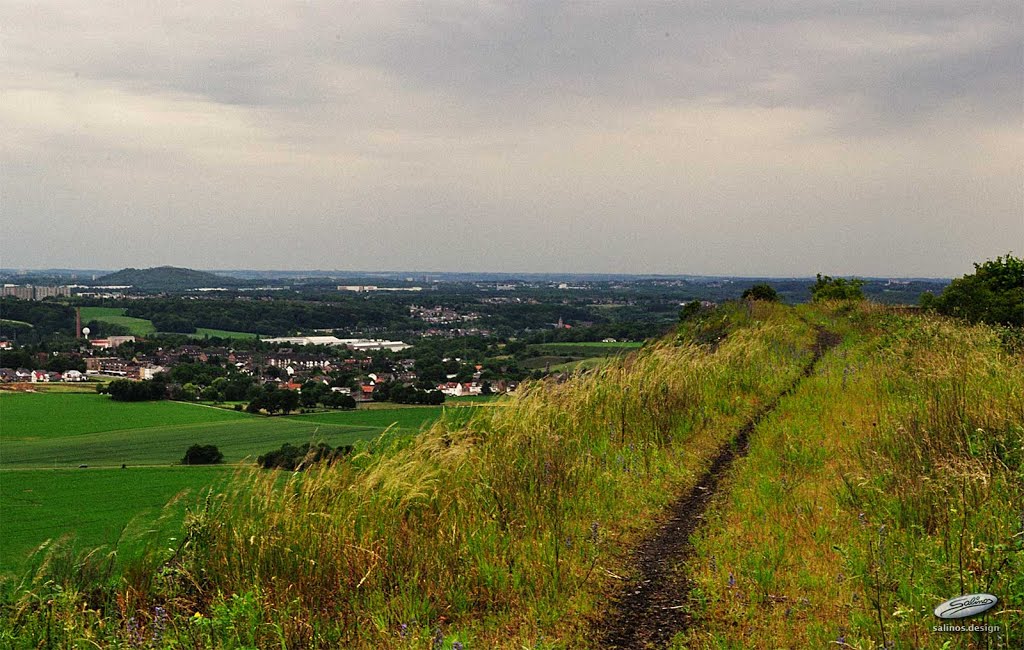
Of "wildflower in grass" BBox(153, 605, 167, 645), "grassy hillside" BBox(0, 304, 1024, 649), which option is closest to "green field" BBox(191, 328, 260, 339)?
"grassy hillside" BBox(0, 304, 1024, 649)

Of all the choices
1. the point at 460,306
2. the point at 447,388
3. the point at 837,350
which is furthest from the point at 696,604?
the point at 460,306

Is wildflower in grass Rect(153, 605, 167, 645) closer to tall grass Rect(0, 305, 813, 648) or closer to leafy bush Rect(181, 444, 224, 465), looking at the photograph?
tall grass Rect(0, 305, 813, 648)

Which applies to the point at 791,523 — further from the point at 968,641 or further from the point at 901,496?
the point at 968,641

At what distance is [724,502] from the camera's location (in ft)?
18.9

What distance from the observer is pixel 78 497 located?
14.5 meters

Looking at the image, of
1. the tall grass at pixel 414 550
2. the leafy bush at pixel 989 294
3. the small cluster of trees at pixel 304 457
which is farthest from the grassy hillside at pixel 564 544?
the leafy bush at pixel 989 294

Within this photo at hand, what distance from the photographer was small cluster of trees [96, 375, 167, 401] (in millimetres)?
33188

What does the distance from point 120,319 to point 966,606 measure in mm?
85915

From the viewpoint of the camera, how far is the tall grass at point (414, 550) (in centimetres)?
374

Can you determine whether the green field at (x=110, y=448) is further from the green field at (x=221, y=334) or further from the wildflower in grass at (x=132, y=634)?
the green field at (x=221, y=334)

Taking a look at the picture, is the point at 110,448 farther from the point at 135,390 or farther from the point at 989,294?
the point at 989,294

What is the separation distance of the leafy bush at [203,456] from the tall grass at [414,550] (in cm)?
1185

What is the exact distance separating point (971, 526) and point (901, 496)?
30.8 inches

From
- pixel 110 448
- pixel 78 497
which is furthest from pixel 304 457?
pixel 110 448
